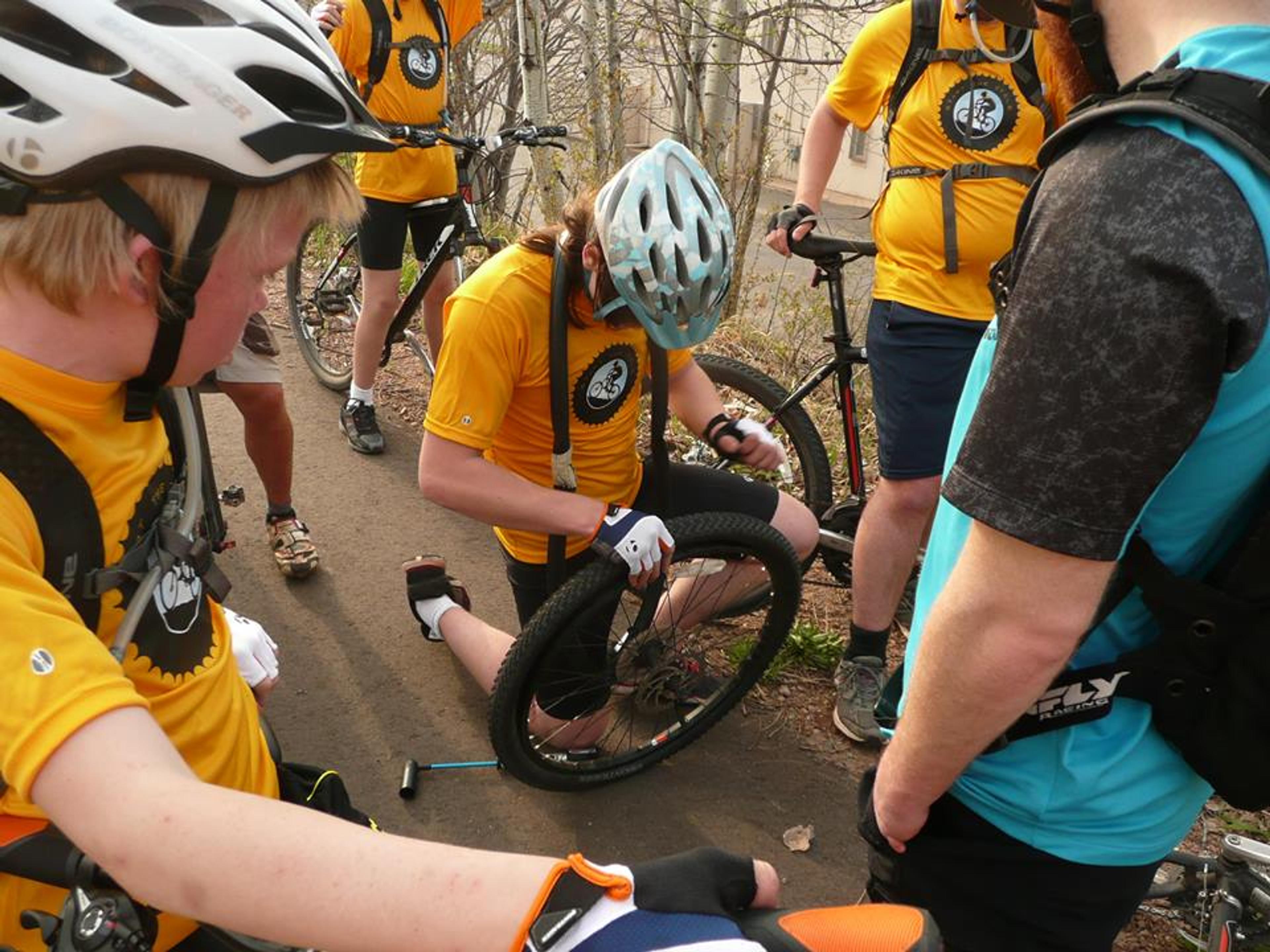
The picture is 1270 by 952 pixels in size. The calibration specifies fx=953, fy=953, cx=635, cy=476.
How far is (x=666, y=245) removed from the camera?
98.3 inches

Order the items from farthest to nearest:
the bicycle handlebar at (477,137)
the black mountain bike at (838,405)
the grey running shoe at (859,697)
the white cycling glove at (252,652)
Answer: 1. the bicycle handlebar at (477,137)
2. the black mountain bike at (838,405)
3. the grey running shoe at (859,697)
4. the white cycling glove at (252,652)

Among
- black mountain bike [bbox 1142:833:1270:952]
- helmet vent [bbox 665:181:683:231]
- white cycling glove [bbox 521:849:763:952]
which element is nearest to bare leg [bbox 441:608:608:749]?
helmet vent [bbox 665:181:683:231]

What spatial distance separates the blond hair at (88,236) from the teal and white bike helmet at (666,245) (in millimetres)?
1267

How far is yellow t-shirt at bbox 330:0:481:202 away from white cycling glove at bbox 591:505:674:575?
2.74 metres

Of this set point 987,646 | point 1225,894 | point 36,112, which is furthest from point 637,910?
point 1225,894

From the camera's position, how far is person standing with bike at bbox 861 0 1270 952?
0.99 metres

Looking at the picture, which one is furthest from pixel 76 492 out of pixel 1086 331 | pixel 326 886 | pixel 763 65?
pixel 763 65

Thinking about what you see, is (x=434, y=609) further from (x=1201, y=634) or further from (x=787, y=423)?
(x=1201, y=634)

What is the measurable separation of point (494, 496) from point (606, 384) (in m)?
0.51

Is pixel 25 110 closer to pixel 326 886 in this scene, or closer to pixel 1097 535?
pixel 326 886

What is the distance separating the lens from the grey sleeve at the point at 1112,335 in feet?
3.19

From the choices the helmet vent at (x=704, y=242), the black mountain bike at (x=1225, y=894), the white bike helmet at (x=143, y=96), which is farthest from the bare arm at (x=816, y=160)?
the white bike helmet at (x=143, y=96)

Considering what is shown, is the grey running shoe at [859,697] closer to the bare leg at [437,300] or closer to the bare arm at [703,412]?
the bare arm at [703,412]

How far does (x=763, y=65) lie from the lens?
880 centimetres
